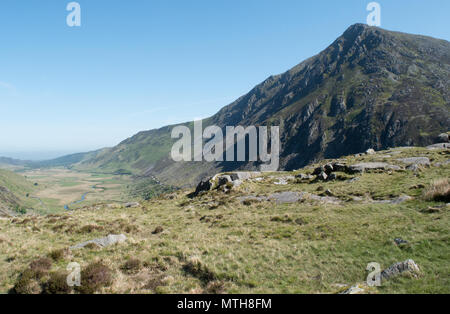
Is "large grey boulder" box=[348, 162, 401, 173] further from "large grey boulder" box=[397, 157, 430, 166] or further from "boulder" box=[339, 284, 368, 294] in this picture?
"boulder" box=[339, 284, 368, 294]

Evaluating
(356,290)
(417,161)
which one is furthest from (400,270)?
(417,161)

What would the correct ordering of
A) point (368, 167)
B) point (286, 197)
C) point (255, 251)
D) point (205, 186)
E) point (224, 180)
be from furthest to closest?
1. point (205, 186)
2. point (224, 180)
3. point (368, 167)
4. point (286, 197)
5. point (255, 251)

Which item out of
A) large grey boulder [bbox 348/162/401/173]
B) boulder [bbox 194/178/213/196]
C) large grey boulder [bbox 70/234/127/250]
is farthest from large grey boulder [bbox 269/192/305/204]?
large grey boulder [bbox 70/234/127/250]

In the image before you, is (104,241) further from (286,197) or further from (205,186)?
(205,186)

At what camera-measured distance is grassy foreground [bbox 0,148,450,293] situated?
10.5m

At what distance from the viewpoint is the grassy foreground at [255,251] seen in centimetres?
1045

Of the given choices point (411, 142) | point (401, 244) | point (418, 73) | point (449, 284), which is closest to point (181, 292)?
point (449, 284)

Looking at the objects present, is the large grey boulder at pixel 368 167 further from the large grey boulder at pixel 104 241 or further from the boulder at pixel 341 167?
the large grey boulder at pixel 104 241

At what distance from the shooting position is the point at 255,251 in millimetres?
14680

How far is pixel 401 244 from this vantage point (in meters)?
12.9

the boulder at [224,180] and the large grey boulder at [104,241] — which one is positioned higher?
the boulder at [224,180]

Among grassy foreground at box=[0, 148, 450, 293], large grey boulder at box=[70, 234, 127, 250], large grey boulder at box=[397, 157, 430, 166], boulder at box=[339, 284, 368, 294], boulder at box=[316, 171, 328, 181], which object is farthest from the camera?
boulder at box=[316, 171, 328, 181]

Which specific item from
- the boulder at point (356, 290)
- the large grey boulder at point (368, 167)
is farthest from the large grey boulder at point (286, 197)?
the boulder at point (356, 290)

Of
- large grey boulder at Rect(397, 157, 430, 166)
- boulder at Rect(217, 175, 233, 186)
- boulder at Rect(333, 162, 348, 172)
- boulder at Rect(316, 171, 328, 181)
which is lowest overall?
boulder at Rect(217, 175, 233, 186)
